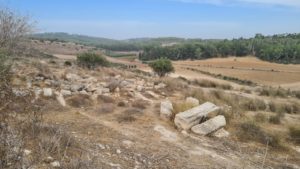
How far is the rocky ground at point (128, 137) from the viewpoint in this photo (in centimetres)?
873

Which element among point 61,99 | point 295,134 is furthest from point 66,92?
point 295,134

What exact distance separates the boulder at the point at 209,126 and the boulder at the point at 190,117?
9.5 inches

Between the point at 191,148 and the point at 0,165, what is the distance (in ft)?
21.2

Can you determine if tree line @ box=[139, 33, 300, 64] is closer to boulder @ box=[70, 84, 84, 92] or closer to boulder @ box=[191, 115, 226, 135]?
boulder @ box=[70, 84, 84, 92]

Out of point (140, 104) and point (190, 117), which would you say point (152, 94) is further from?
point (190, 117)

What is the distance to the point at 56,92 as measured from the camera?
48.2 feet

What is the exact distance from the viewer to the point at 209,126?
11.9 meters

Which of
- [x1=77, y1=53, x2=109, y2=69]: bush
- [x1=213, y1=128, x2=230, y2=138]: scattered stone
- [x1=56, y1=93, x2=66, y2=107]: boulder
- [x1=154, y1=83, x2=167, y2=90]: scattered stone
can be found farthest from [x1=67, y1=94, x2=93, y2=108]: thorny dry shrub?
[x1=77, y1=53, x2=109, y2=69]: bush

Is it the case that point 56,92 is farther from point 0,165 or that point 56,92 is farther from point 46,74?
point 0,165

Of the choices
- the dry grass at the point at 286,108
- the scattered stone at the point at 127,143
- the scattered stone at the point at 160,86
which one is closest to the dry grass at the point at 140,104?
the scattered stone at the point at 127,143

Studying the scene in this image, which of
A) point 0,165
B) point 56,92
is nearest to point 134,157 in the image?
point 0,165

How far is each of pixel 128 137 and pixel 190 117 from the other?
248cm

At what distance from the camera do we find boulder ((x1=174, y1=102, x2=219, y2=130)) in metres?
12.0

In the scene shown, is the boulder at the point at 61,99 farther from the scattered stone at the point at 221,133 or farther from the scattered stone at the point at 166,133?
the scattered stone at the point at 221,133
